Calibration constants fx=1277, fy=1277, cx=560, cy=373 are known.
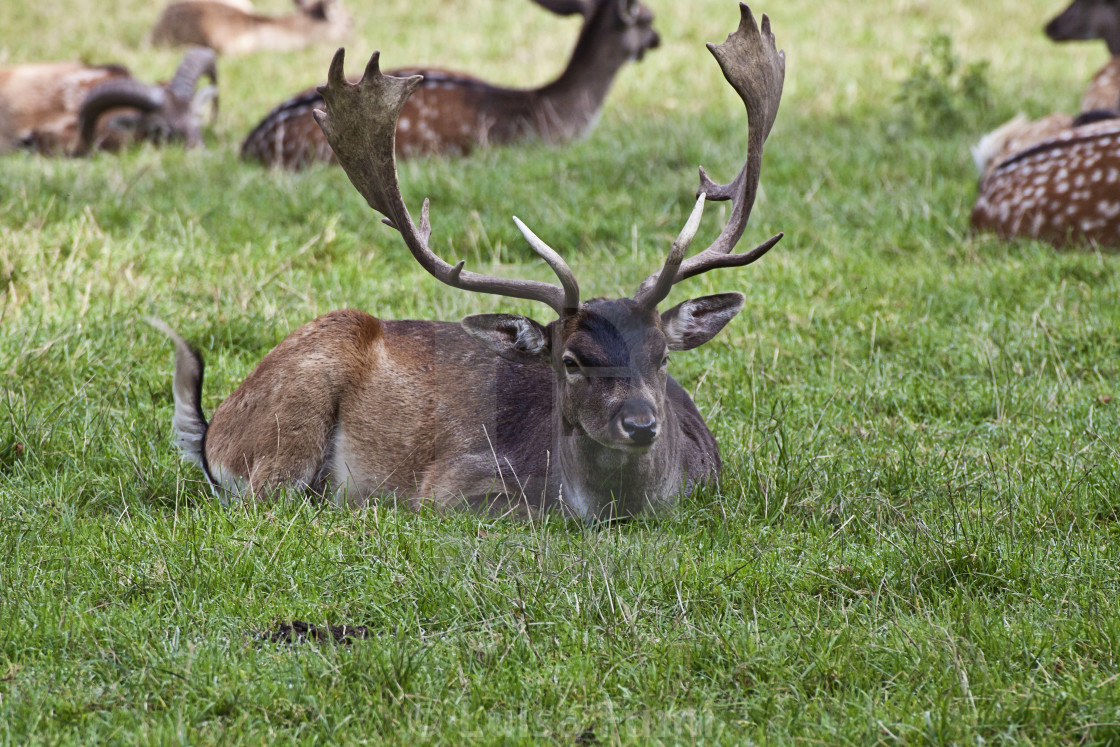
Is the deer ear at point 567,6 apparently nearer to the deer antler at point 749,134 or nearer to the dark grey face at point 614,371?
the deer antler at point 749,134

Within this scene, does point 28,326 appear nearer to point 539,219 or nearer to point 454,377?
point 454,377

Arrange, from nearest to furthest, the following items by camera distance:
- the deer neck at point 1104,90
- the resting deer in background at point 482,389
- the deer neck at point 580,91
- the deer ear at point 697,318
A: the resting deer in background at point 482,389 → the deer ear at point 697,318 → the deer neck at point 1104,90 → the deer neck at point 580,91

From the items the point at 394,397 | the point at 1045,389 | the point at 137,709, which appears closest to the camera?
the point at 137,709

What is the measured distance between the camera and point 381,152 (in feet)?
14.2

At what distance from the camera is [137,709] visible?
116 inches

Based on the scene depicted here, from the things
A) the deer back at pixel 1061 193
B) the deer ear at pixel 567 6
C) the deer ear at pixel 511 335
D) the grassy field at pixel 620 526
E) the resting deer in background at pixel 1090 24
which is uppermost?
the resting deer in background at pixel 1090 24

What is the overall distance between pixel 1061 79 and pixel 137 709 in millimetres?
10093

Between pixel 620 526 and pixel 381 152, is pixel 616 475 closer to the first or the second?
pixel 620 526

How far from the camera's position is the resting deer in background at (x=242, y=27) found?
594 inches

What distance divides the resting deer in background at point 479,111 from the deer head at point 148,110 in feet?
3.14

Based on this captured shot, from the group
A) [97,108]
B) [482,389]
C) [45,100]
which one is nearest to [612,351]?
[482,389]

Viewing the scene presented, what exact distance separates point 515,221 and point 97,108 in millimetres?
6949

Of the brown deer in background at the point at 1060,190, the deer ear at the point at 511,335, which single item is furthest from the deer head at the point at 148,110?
the deer ear at the point at 511,335

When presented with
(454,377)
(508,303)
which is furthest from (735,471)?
(508,303)
